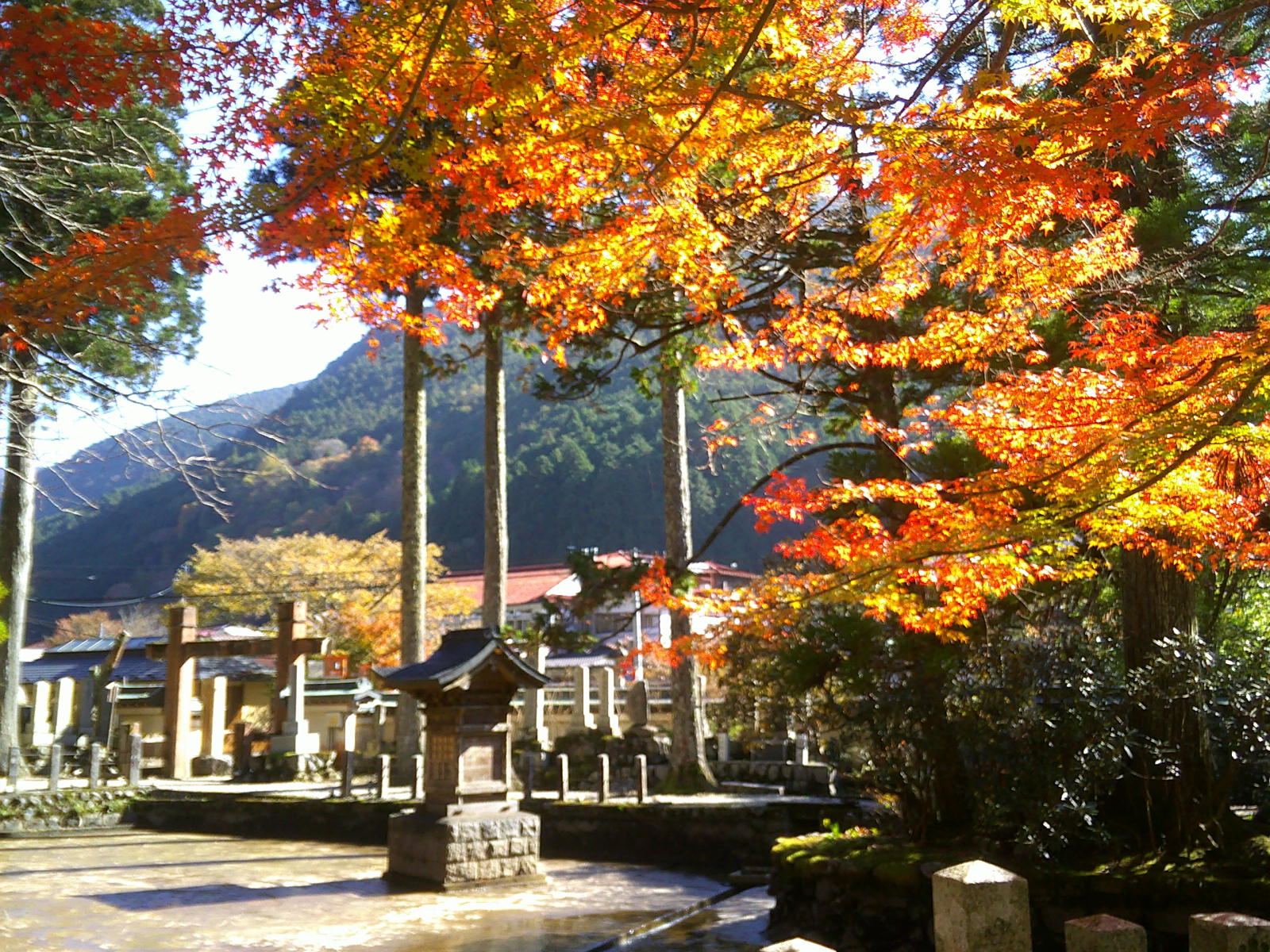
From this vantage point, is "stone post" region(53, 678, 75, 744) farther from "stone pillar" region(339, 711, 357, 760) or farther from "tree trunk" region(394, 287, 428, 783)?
"tree trunk" region(394, 287, 428, 783)

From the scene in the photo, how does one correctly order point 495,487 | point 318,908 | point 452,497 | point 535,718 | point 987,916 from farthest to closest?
point 452,497
point 535,718
point 495,487
point 318,908
point 987,916

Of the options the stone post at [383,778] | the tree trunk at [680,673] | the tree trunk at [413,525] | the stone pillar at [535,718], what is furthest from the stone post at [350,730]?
the tree trunk at [680,673]

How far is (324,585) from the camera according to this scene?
3506 centimetres

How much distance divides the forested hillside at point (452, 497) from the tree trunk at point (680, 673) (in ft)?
73.3

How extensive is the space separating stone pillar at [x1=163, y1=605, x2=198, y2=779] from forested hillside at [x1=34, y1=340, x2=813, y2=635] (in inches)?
727

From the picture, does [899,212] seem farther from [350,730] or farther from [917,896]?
[350,730]

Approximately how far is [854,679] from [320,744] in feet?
70.1

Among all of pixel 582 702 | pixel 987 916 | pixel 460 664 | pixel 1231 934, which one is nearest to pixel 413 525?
pixel 582 702

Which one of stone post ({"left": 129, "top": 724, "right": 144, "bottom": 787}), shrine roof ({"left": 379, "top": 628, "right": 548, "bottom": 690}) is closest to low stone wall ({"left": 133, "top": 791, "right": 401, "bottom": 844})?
stone post ({"left": 129, "top": 724, "right": 144, "bottom": 787})

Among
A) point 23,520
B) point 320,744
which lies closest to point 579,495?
point 320,744

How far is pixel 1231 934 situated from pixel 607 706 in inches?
761

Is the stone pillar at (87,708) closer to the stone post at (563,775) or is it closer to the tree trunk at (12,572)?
the tree trunk at (12,572)

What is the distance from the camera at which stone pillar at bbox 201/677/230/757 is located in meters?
25.7

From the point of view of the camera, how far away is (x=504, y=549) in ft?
62.5
